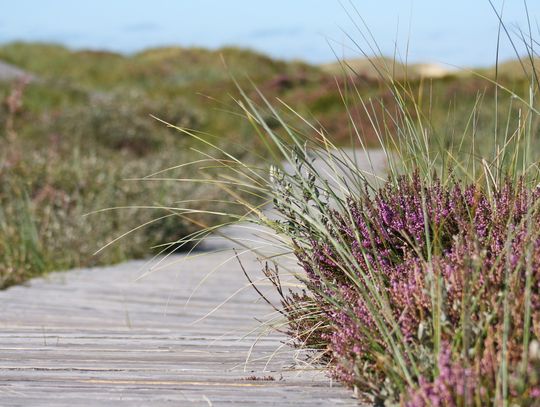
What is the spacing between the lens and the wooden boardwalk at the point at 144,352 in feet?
9.67

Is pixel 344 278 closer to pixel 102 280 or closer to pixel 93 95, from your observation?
pixel 102 280

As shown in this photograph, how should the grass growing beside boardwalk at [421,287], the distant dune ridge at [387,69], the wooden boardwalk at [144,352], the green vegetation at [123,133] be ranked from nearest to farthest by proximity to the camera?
the grass growing beside boardwalk at [421,287] < the wooden boardwalk at [144,352] < the distant dune ridge at [387,69] < the green vegetation at [123,133]

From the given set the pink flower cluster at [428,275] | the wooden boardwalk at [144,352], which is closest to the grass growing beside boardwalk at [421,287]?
the pink flower cluster at [428,275]

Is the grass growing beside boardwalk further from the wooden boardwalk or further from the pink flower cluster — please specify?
the wooden boardwalk

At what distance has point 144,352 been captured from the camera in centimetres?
368

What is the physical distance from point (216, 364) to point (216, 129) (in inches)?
671

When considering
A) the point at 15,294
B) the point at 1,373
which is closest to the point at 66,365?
the point at 1,373

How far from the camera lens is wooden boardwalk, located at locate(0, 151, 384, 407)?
9.67ft

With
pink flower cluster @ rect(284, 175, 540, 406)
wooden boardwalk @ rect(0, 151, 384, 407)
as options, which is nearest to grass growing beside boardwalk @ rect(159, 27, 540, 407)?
pink flower cluster @ rect(284, 175, 540, 406)

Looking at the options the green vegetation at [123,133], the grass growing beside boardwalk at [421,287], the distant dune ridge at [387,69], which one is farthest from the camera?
the green vegetation at [123,133]

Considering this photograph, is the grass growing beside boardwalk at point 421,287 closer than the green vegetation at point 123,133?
→ Yes

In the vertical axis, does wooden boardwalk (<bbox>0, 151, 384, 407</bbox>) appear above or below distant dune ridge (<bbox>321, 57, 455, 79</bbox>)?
below

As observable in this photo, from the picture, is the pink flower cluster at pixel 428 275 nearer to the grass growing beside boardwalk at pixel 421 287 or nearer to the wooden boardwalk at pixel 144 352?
the grass growing beside boardwalk at pixel 421 287

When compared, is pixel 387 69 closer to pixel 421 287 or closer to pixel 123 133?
pixel 421 287
